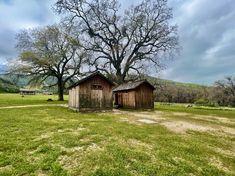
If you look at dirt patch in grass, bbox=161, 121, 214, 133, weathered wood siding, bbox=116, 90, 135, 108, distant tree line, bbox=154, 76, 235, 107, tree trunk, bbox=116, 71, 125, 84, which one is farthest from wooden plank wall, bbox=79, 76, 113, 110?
distant tree line, bbox=154, 76, 235, 107

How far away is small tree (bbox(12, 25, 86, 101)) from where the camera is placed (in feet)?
90.8

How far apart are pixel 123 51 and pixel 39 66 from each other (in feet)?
43.9

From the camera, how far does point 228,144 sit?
7527 millimetres

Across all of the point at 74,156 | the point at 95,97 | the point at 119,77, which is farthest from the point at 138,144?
the point at 119,77

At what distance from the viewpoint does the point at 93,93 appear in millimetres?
18188

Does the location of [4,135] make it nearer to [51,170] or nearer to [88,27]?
[51,170]

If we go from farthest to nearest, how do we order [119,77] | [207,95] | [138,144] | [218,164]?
[207,95] → [119,77] → [138,144] → [218,164]

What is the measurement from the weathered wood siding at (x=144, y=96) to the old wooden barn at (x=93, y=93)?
4157 mm

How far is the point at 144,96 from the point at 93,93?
6.72 m

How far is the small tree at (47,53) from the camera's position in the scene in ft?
90.8

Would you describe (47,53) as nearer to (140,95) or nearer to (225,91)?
(140,95)

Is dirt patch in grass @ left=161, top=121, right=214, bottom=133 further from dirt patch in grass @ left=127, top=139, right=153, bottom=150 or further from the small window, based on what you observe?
the small window

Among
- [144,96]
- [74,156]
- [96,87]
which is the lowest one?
[74,156]

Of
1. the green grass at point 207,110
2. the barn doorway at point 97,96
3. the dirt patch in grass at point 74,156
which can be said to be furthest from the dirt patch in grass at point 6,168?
the green grass at point 207,110
